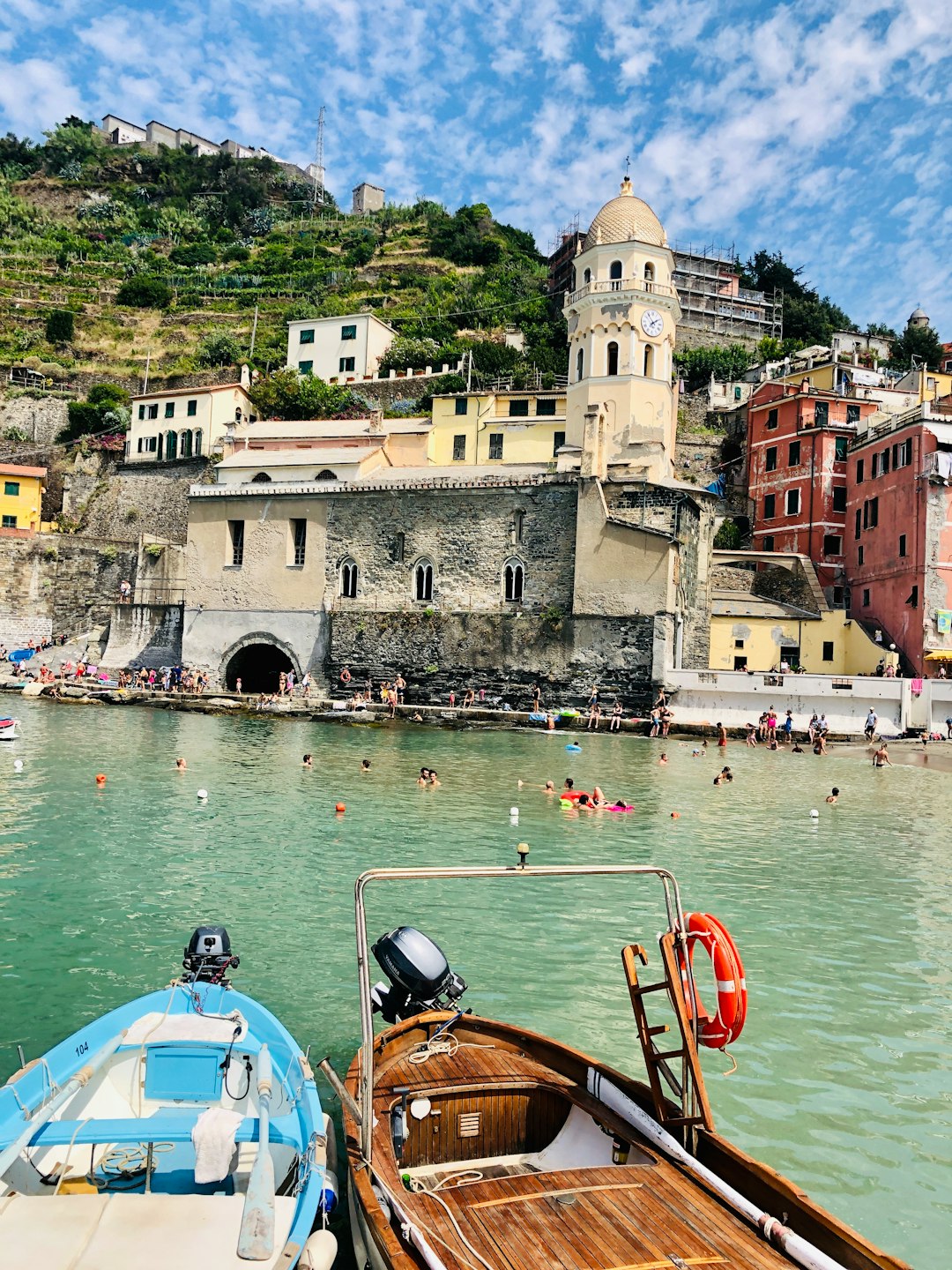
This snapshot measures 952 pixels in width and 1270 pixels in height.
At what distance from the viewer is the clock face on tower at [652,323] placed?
42188mm

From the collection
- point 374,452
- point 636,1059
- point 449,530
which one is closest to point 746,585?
point 449,530

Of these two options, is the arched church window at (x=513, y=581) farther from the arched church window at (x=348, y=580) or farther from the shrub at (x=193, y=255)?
the shrub at (x=193, y=255)

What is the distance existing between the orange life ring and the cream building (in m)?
37.1

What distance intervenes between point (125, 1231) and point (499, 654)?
110ft

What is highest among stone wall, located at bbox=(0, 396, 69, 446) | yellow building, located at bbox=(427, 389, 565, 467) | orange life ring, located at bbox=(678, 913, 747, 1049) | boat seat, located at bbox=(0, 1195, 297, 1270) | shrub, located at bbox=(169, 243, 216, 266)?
shrub, located at bbox=(169, 243, 216, 266)

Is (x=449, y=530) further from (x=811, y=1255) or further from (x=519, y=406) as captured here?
(x=811, y=1255)

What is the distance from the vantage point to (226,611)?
41.6m

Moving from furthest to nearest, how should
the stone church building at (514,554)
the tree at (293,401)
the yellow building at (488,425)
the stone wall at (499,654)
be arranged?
the tree at (293,401) < the yellow building at (488,425) < the stone church building at (514,554) < the stone wall at (499,654)

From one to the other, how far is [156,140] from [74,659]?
10011cm

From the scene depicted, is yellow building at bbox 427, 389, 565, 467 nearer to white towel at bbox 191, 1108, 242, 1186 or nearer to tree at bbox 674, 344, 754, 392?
tree at bbox 674, 344, 754, 392

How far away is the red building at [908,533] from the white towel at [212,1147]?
37.6 metres

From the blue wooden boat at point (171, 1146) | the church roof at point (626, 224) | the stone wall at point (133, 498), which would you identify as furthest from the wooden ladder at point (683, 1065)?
the stone wall at point (133, 498)

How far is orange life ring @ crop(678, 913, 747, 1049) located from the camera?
19.2ft

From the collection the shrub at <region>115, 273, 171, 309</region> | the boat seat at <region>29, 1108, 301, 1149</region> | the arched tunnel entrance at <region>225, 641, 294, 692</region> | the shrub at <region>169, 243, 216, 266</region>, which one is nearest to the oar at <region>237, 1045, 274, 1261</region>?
the boat seat at <region>29, 1108, 301, 1149</region>
